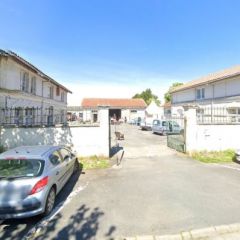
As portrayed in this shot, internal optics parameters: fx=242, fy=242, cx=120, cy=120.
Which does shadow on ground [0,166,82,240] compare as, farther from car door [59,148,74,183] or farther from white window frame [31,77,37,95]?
white window frame [31,77,37,95]

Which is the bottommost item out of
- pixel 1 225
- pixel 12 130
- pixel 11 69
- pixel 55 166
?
pixel 1 225

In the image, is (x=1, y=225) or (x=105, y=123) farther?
(x=105, y=123)

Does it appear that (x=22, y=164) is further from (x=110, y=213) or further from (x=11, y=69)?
(x=11, y=69)

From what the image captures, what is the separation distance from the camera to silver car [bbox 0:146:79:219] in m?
5.02

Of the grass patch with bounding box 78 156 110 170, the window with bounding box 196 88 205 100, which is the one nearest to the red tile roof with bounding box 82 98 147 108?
the window with bounding box 196 88 205 100

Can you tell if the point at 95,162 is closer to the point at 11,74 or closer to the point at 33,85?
the point at 11,74

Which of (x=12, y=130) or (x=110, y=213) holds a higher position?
(x=12, y=130)

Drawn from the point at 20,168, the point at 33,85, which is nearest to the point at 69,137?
the point at 20,168

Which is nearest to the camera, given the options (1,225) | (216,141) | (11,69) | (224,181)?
(1,225)

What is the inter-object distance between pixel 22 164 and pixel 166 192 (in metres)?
4.12

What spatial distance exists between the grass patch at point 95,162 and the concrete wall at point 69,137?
200mm

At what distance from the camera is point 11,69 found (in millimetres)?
15805

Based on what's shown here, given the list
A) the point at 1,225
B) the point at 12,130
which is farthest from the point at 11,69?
the point at 1,225

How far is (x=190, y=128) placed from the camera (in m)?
12.5
